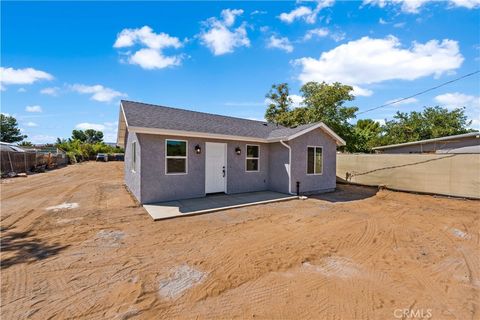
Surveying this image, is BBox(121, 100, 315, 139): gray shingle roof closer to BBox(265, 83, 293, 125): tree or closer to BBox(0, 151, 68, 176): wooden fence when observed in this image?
BBox(265, 83, 293, 125): tree

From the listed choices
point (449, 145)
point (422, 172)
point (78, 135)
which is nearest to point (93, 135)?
point (78, 135)

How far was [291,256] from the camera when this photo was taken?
390 cm

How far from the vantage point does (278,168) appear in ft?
32.7

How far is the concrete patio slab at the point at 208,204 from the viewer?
21.1 feet

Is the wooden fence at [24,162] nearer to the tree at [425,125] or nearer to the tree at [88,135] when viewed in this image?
the tree at [425,125]

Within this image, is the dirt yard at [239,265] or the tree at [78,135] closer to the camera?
the dirt yard at [239,265]

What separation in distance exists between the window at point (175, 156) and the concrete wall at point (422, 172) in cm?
1049

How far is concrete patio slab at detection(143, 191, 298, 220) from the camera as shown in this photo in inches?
253

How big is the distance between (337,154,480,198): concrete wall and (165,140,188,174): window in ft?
34.4

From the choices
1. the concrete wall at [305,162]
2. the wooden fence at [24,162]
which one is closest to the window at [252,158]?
the concrete wall at [305,162]

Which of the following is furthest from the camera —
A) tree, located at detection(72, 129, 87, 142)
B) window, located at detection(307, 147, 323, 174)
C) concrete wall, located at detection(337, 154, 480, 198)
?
tree, located at detection(72, 129, 87, 142)

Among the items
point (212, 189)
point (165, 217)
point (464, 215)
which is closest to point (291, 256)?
point (165, 217)

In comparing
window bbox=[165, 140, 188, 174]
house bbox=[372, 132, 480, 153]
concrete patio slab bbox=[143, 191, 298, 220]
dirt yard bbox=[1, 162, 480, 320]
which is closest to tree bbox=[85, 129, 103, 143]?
dirt yard bbox=[1, 162, 480, 320]

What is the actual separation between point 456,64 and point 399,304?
14.4 metres
